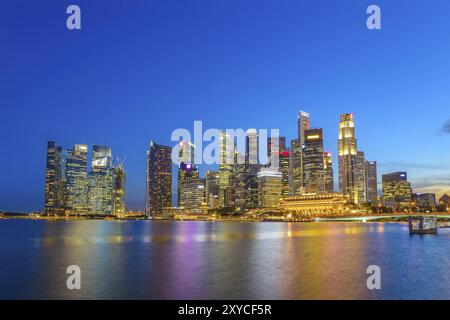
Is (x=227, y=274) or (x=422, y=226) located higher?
(x=422, y=226)

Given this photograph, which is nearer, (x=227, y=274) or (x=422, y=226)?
(x=227, y=274)

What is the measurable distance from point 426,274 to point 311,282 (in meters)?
13.7

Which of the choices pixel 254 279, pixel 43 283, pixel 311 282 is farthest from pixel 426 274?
pixel 43 283

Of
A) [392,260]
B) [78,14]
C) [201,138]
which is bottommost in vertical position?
[392,260]

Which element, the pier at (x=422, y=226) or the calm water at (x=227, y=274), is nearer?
the calm water at (x=227, y=274)

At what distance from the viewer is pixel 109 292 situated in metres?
34.3

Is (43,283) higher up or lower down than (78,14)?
lower down

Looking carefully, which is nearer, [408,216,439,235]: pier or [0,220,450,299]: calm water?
[0,220,450,299]: calm water

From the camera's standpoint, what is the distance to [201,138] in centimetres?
4712

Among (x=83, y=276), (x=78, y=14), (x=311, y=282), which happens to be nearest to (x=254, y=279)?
(x=311, y=282)
